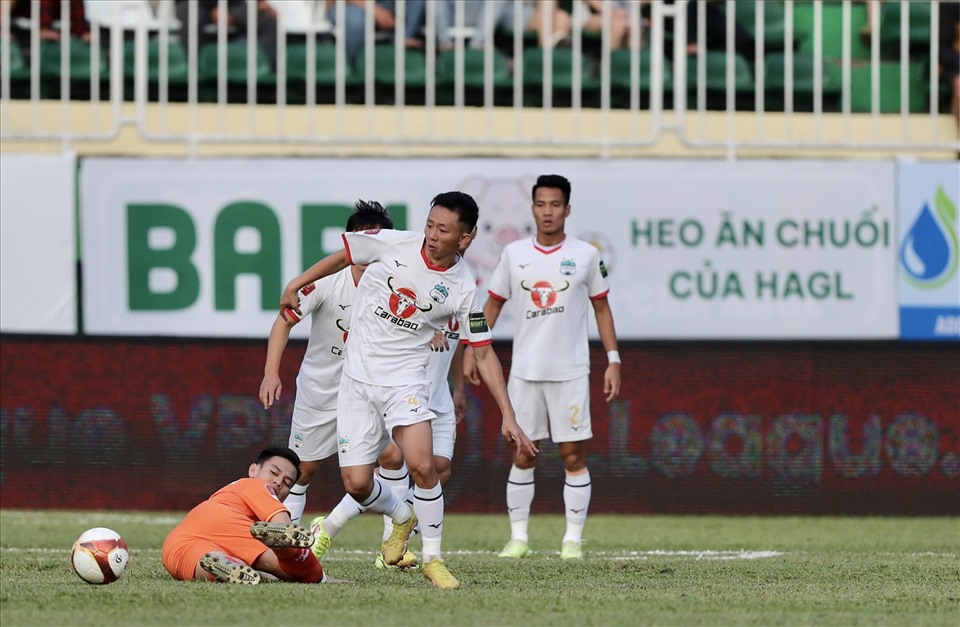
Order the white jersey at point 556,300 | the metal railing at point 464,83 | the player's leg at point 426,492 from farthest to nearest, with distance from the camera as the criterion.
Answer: the metal railing at point 464,83 < the white jersey at point 556,300 < the player's leg at point 426,492

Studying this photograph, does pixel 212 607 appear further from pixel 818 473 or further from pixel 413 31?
pixel 413 31

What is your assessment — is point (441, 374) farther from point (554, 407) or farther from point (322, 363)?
point (554, 407)

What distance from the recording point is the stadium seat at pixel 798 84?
13.2 metres

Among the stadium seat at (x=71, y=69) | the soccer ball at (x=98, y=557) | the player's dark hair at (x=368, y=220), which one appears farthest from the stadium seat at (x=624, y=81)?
the soccer ball at (x=98, y=557)

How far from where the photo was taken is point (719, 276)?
40.0ft

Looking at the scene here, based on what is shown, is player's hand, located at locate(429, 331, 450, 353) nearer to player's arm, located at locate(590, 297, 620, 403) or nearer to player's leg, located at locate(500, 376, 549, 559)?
player's leg, located at locate(500, 376, 549, 559)

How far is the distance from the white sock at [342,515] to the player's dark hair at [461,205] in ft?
5.64

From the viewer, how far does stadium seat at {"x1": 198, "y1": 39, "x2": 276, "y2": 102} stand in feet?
42.5

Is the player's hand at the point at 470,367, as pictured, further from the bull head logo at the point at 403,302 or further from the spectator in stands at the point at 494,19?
the spectator in stands at the point at 494,19

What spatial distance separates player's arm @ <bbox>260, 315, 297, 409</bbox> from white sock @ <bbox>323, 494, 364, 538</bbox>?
0.75 metres

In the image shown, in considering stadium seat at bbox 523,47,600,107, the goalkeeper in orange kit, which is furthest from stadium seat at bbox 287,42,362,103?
the goalkeeper in orange kit

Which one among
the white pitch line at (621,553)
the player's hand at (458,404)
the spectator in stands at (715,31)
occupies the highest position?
the spectator in stands at (715,31)

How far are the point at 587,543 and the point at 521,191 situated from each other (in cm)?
315

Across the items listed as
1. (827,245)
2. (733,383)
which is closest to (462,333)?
(733,383)
